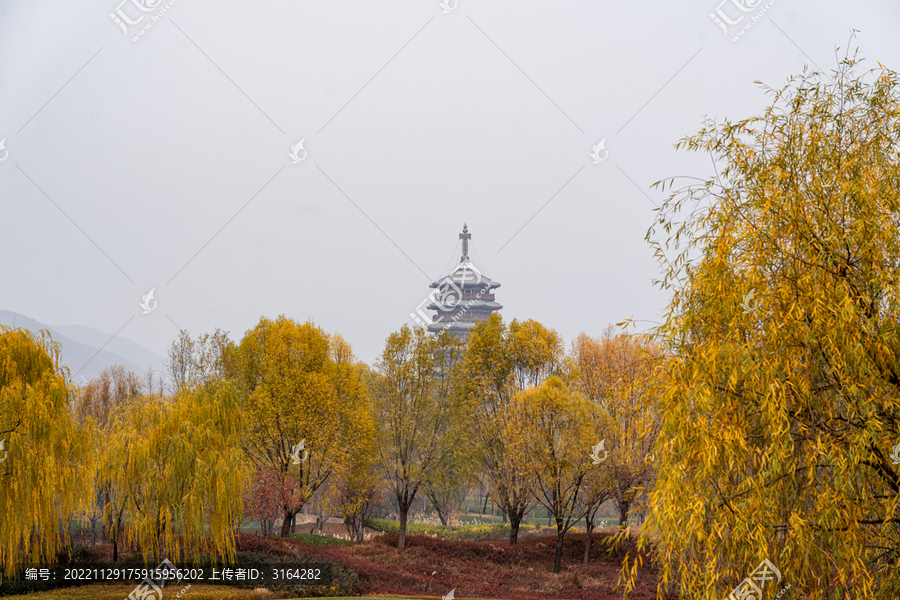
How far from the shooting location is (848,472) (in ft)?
19.0

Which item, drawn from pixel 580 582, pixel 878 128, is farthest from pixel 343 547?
pixel 878 128

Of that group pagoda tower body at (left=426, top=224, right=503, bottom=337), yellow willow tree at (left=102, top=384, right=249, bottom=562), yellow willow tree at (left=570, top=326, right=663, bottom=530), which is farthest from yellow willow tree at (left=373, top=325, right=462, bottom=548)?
pagoda tower body at (left=426, top=224, right=503, bottom=337)

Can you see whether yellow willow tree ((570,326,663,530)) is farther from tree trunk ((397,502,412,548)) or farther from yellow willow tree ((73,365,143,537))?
yellow willow tree ((73,365,143,537))

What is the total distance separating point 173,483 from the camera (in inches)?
559

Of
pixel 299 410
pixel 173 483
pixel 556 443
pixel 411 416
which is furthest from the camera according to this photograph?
pixel 411 416

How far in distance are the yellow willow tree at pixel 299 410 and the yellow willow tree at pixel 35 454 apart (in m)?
8.73

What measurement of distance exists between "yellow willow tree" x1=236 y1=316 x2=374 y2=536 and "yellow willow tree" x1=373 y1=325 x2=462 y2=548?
1.15 meters

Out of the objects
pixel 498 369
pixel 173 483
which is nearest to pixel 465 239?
pixel 498 369

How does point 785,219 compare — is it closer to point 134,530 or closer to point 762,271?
point 762,271

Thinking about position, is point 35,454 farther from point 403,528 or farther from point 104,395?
point 104,395

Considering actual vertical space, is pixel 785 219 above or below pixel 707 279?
above

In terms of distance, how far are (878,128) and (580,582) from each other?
58.7ft

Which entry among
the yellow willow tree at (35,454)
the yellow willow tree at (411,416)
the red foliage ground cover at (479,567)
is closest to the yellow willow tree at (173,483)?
the yellow willow tree at (35,454)

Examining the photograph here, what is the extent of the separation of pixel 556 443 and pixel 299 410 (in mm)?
10323
